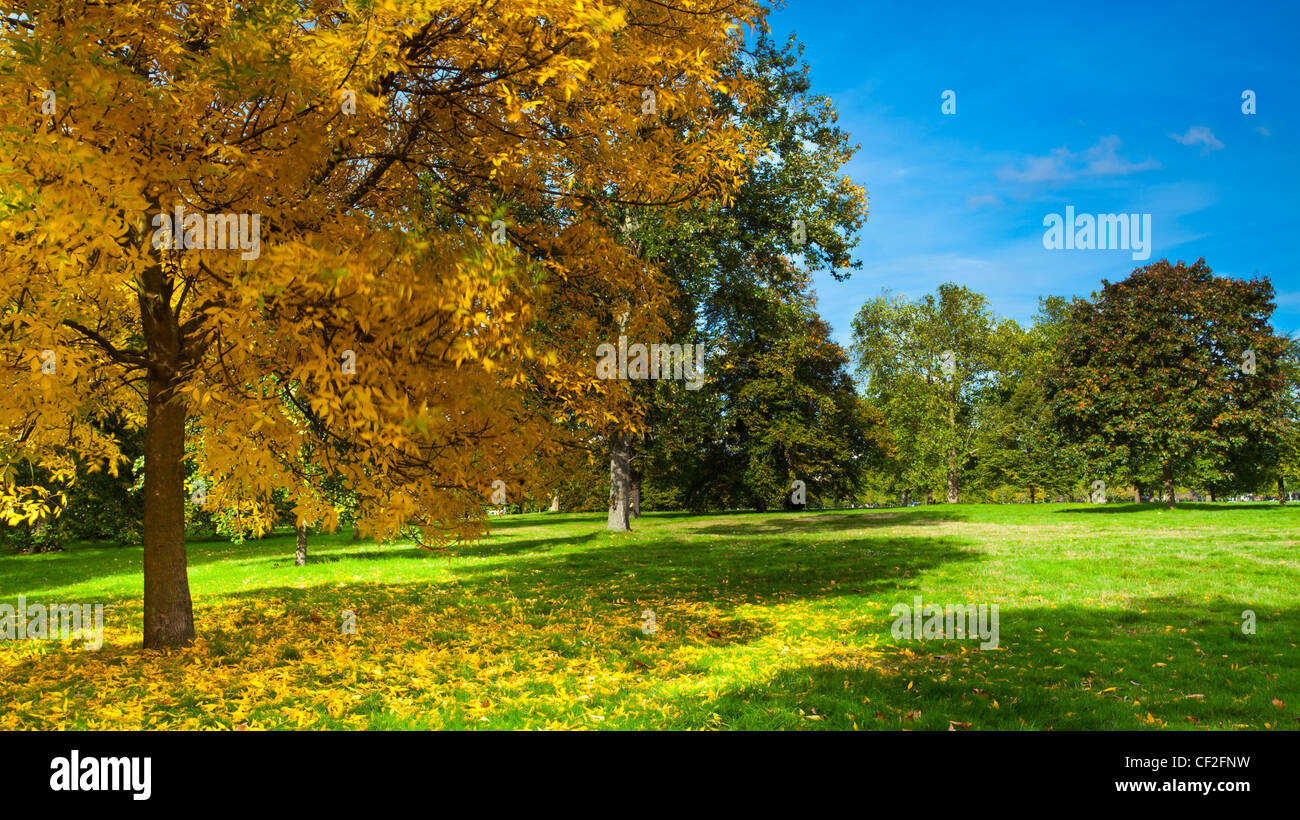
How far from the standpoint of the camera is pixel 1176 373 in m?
29.2

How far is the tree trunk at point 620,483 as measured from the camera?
948 inches

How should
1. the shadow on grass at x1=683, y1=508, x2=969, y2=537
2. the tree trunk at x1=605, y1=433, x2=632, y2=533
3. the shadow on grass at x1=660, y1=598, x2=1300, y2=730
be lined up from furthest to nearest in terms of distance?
the shadow on grass at x1=683, y1=508, x2=969, y2=537 < the tree trunk at x1=605, y1=433, x2=632, y2=533 < the shadow on grass at x1=660, y1=598, x2=1300, y2=730

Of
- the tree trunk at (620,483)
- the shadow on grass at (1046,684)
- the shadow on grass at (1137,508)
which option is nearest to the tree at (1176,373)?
the shadow on grass at (1137,508)

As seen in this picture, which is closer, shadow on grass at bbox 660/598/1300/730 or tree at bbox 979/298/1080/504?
shadow on grass at bbox 660/598/1300/730

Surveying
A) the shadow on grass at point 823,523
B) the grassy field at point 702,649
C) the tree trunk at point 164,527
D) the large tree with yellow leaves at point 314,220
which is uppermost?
the large tree with yellow leaves at point 314,220

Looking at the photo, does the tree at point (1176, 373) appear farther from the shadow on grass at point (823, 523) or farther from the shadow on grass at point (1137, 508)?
the shadow on grass at point (823, 523)

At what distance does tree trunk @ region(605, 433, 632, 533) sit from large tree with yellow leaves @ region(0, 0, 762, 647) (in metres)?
16.0

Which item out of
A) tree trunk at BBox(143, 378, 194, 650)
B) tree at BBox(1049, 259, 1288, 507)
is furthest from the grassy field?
tree at BBox(1049, 259, 1288, 507)

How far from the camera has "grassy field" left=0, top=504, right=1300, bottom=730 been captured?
5.66 meters

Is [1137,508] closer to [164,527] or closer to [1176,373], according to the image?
[1176,373]

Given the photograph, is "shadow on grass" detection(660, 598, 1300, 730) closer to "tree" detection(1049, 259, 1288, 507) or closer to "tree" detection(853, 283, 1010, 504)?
"tree" detection(1049, 259, 1288, 507)

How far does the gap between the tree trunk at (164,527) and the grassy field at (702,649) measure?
14.1 inches

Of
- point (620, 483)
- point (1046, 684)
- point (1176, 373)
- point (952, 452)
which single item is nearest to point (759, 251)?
point (620, 483)

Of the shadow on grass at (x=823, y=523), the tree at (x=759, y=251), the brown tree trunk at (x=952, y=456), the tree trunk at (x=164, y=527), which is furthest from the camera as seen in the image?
the brown tree trunk at (x=952, y=456)
